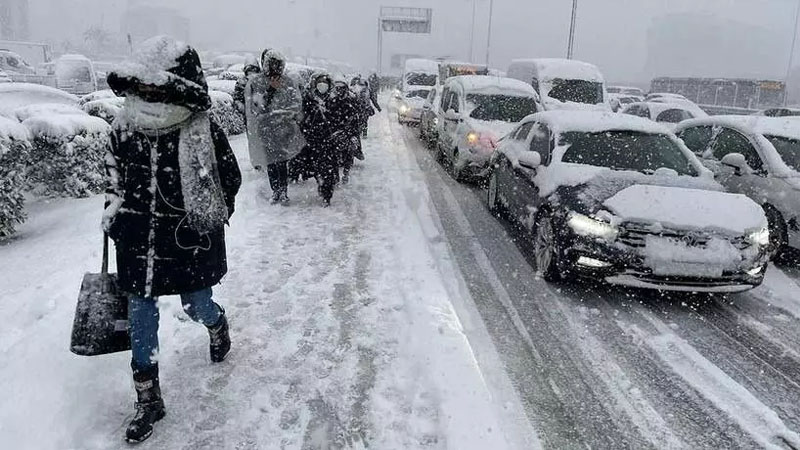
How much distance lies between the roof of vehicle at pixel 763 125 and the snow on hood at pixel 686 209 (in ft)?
8.16

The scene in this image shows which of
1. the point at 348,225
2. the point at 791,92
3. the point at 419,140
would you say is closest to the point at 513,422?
the point at 348,225

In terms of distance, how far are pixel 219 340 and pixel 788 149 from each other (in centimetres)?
686

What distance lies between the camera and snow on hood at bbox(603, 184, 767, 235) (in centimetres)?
486

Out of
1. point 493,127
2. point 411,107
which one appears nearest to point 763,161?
point 493,127

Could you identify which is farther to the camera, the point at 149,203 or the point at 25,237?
the point at 25,237

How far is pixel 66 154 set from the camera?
23.5 ft

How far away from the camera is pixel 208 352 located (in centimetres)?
386

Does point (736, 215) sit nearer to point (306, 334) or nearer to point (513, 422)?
point (513, 422)

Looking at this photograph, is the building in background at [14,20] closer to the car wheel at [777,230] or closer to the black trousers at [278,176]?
the black trousers at [278,176]

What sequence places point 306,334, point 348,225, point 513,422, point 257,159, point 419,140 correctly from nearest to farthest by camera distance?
1. point 513,422
2. point 306,334
3. point 348,225
4. point 257,159
5. point 419,140

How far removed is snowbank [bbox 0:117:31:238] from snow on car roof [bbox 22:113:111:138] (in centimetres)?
74

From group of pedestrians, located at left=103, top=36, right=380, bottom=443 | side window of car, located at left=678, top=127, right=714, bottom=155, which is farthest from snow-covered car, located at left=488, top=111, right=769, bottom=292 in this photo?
group of pedestrians, located at left=103, top=36, right=380, bottom=443

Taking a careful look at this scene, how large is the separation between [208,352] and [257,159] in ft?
15.1

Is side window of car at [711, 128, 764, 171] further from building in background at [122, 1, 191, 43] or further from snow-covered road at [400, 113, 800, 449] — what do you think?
building in background at [122, 1, 191, 43]
